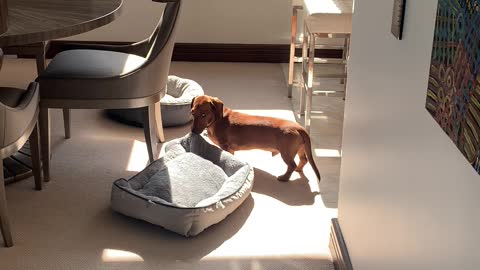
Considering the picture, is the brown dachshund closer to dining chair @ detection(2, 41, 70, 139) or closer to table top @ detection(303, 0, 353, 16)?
table top @ detection(303, 0, 353, 16)

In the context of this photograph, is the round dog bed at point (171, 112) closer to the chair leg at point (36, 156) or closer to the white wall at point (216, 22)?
the chair leg at point (36, 156)

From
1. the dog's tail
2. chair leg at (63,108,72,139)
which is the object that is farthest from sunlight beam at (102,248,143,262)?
chair leg at (63,108,72,139)

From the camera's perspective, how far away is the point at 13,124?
8.46 ft

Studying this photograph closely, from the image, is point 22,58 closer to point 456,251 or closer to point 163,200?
point 163,200

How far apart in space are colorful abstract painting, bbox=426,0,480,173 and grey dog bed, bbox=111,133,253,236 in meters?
1.43

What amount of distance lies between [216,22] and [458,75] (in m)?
3.77

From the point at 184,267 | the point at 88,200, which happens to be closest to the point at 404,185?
the point at 184,267

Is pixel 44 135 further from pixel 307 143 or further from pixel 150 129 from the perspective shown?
pixel 307 143

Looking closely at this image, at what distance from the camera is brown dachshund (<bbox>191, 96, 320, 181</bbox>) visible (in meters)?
3.17

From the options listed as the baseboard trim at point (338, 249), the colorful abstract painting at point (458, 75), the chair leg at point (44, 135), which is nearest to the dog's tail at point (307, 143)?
the baseboard trim at point (338, 249)

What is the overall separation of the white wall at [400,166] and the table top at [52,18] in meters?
1.06

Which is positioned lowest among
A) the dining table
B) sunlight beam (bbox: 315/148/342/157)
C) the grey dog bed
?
sunlight beam (bbox: 315/148/342/157)

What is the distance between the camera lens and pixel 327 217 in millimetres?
2953

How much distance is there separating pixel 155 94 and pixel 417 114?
5.87 ft
